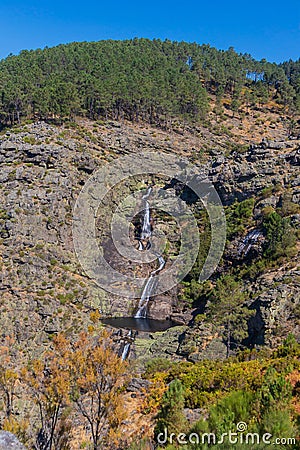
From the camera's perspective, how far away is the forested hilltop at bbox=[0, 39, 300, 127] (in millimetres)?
66750

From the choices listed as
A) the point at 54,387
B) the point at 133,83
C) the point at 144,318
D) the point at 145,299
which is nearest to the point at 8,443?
the point at 54,387

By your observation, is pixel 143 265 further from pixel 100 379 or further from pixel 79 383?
pixel 79 383

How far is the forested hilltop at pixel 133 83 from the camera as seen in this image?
219ft

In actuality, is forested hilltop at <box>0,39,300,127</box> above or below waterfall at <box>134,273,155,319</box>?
above

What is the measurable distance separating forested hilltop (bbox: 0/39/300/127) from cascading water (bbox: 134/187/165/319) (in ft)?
71.2

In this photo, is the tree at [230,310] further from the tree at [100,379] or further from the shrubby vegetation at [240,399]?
the tree at [100,379]

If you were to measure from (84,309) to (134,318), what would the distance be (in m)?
6.03

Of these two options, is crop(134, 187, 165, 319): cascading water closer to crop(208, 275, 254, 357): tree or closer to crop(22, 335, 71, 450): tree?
crop(208, 275, 254, 357): tree

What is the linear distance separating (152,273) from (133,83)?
134ft

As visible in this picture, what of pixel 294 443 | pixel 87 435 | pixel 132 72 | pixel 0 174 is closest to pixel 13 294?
pixel 0 174

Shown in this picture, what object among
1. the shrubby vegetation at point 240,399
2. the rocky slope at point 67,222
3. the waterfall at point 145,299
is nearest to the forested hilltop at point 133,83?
the rocky slope at point 67,222

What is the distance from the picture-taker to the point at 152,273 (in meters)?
50.8

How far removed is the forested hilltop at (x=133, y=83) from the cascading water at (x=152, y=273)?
21704 mm

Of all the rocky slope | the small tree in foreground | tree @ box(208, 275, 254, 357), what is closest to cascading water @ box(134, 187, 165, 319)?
the rocky slope
